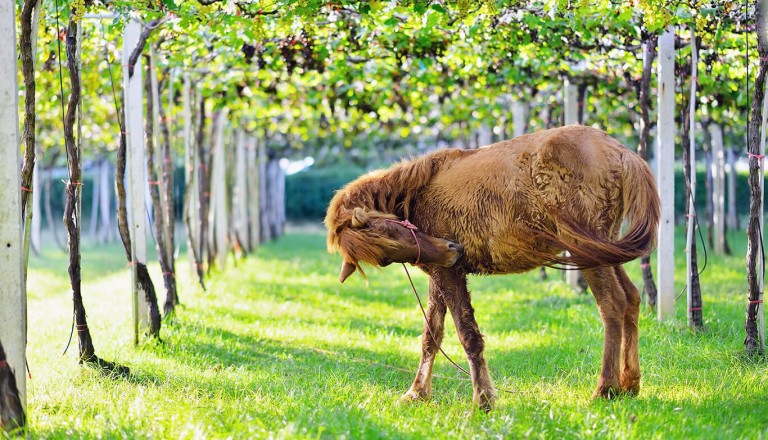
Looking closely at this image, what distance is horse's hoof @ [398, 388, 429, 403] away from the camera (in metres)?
5.95

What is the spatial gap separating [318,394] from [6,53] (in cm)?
309

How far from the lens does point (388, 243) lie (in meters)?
5.56

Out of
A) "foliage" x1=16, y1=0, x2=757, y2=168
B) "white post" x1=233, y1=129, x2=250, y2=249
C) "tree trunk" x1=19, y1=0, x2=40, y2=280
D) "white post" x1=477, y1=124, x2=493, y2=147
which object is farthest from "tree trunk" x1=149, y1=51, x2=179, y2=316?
"white post" x1=477, y1=124, x2=493, y2=147

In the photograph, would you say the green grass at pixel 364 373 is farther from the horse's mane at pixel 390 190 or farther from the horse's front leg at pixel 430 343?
the horse's mane at pixel 390 190

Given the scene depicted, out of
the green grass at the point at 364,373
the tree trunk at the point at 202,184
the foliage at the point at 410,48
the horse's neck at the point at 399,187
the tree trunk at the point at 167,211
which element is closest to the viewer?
the green grass at the point at 364,373

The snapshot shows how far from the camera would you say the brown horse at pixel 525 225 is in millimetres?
5523

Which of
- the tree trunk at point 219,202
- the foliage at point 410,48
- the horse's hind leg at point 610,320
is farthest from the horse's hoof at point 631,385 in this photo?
the tree trunk at point 219,202

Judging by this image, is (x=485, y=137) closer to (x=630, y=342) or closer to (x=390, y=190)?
(x=390, y=190)

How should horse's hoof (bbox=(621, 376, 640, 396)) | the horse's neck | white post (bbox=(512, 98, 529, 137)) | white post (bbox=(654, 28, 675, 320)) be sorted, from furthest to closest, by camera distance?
1. white post (bbox=(512, 98, 529, 137))
2. white post (bbox=(654, 28, 675, 320))
3. the horse's neck
4. horse's hoof (bbox=(621, 376, 640, 396))

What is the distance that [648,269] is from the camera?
9211mm

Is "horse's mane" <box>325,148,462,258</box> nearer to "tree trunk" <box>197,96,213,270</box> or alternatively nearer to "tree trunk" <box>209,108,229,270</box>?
"tree trunk" <box>197,96,213,270</box>

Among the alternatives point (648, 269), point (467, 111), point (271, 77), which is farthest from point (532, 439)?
point (467, 111)

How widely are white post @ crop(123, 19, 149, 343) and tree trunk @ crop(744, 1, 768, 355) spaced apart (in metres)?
5.43

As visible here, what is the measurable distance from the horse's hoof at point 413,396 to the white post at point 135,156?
2988mm
